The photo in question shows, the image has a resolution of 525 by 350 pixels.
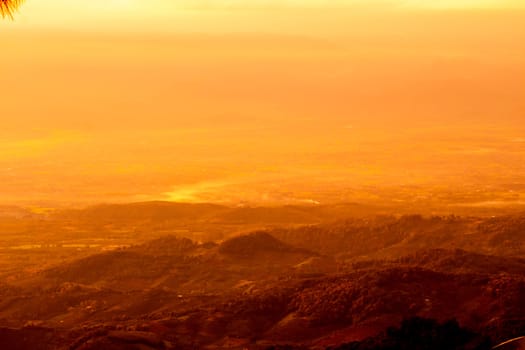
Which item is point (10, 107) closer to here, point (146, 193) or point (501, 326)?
point (146, 193)

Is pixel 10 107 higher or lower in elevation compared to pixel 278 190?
higher

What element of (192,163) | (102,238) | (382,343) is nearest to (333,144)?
(192,163)

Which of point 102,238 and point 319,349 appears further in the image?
point 102,238

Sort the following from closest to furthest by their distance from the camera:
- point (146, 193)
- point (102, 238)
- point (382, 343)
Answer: point (382, 343)
point (102, 238)
point (146, 193)

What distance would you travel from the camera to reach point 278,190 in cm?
8994

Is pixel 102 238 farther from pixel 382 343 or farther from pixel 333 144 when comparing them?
pixel 333 144

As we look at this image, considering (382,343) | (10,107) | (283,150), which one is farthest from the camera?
(10,107)

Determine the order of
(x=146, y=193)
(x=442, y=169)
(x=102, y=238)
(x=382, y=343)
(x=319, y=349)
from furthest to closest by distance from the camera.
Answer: (x=442, y=169)
(x=146, y=193)
(x=102, y=238)
(x=319, y=349)
(x=382, y=343)

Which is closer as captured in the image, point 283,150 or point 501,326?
point 501,326

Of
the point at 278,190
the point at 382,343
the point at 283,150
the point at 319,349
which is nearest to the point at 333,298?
the point at 319,349

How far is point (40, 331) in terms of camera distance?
1091 inches

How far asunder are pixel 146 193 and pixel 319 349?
214 ft

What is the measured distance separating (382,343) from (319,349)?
4.15 meters

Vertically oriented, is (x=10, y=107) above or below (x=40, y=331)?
above
